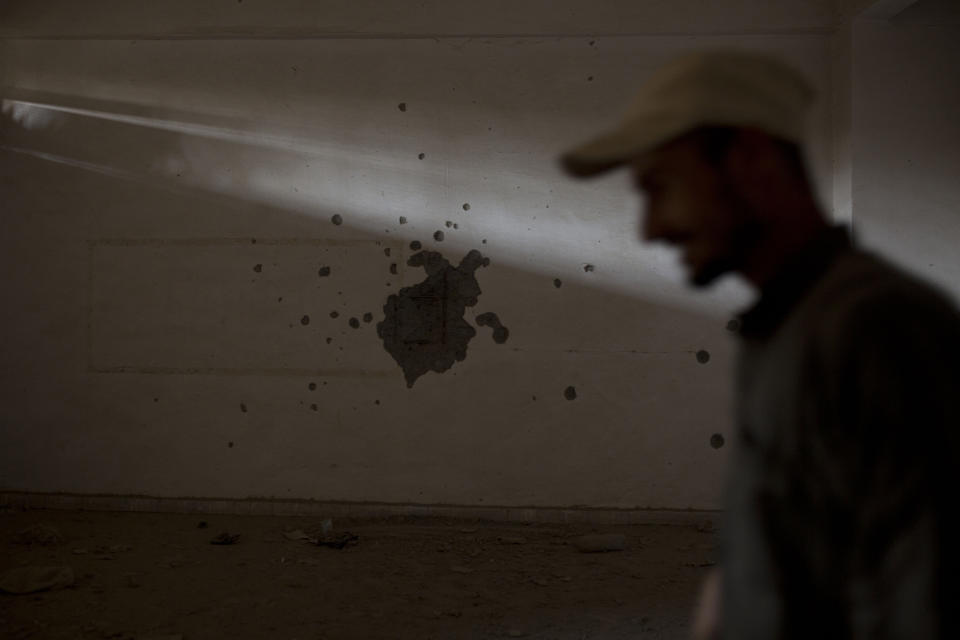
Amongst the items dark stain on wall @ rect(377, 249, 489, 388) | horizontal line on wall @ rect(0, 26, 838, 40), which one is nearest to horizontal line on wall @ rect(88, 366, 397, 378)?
dark stain on wall @ rect(377, 249, 489, 388)

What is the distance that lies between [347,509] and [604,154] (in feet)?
13.9

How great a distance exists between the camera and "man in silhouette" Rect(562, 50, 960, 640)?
2.50ft

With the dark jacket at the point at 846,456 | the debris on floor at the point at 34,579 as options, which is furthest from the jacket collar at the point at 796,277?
the debris on floor at the point at 34,579

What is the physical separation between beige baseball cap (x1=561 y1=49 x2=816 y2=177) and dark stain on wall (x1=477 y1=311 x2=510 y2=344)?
3.80m

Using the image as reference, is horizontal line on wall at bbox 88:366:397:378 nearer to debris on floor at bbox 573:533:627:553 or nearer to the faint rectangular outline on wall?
the faint rectangular outline on wall

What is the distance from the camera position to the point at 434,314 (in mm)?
4820

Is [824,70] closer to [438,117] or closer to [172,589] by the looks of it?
[438,117]

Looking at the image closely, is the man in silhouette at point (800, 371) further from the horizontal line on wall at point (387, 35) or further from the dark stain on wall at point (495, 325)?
the horizontal line on wall at point (387, 35)

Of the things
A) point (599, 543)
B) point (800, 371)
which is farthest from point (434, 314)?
point (800, 371)

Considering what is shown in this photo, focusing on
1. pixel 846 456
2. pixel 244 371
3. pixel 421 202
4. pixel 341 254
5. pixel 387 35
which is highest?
pixel 387 35

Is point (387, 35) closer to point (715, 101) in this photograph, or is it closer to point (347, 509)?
point (347, 509)

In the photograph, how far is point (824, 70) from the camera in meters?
4.62

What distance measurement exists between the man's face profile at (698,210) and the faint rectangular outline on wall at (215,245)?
3.91 meters

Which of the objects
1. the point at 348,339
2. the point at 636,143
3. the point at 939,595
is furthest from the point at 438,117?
the point at 939,595
